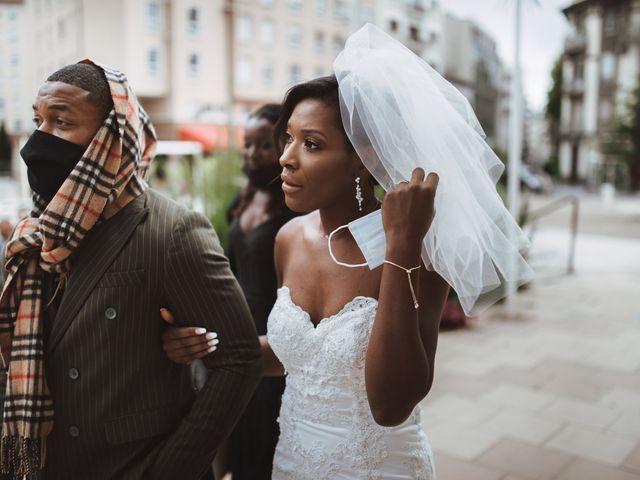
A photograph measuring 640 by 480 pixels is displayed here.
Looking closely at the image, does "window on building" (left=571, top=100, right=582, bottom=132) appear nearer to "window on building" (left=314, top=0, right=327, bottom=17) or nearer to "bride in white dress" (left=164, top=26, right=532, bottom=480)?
"window on building" (left=314, top=0, right=327, bottom=17)

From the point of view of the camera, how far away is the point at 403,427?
1.77m

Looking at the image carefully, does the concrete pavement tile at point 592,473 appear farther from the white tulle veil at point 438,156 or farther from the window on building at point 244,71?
the window on building at point 244,71

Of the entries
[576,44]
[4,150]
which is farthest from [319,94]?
[576,44]

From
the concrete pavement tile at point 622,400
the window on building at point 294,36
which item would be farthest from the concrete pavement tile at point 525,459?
the window on building at point 294,36

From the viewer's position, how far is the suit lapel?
5.20ft

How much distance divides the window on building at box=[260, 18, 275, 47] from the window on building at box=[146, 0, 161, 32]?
4395mm

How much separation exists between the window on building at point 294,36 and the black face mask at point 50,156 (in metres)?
23.6

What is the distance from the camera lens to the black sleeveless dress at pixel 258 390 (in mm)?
2674

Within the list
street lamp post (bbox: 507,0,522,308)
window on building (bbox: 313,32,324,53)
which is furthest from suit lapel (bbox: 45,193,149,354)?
window on building (bbox: 313,32,324,53)

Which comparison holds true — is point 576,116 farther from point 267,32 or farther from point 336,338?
point 336,338

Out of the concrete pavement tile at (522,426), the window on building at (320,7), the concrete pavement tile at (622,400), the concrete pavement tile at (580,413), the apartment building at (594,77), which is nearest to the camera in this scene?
the concrete pavement tile at (522,426)

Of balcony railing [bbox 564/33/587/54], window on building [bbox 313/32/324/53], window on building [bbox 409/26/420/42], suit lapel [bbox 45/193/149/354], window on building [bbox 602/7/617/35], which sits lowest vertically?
suit lapel [bbox 45/193/149/354]

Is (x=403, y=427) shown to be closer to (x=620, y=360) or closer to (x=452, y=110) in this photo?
(x=452, y=110)

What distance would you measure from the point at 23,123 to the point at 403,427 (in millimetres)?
3814
